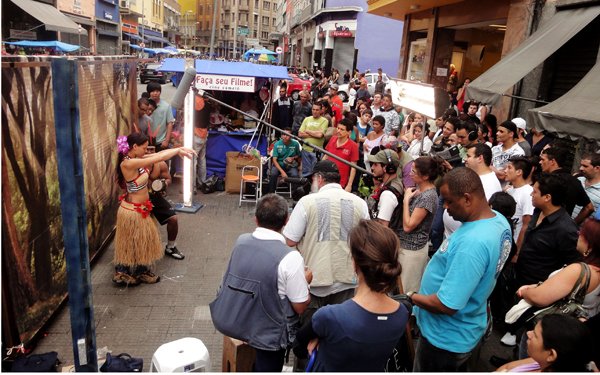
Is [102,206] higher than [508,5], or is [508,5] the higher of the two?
[508,5]

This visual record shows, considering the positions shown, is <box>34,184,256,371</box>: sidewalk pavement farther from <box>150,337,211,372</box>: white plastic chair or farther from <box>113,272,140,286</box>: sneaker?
<box>150,337,211,372</box>: white plastic chair

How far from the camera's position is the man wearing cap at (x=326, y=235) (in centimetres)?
339

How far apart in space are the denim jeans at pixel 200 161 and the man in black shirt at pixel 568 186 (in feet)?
20.3

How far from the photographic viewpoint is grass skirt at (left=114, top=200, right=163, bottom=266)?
511 cm

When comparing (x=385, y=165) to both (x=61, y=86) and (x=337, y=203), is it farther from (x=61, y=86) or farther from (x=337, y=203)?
(x=61, y=86)

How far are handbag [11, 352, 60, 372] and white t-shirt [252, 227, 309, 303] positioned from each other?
6.41 ft

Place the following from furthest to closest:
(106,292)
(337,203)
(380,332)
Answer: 1. (106,292)
2. (337,203)
3. (380,332)

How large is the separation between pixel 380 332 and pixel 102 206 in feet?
16.2

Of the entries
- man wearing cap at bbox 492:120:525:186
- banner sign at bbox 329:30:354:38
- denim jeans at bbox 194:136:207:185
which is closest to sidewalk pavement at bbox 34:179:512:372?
man wearing cap at bbox 492:120:525:186

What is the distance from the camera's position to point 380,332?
7.10ft

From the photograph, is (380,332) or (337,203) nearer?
(380,332)

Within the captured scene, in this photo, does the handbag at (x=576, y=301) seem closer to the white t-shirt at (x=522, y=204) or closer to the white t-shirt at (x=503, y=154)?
the white t-shirt at (x=522, y=204)

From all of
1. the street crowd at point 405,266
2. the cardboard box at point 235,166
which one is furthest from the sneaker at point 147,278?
the cardboard box at point 235,166

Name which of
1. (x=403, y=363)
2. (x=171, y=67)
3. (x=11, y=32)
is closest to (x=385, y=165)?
(x=403, y=363)
